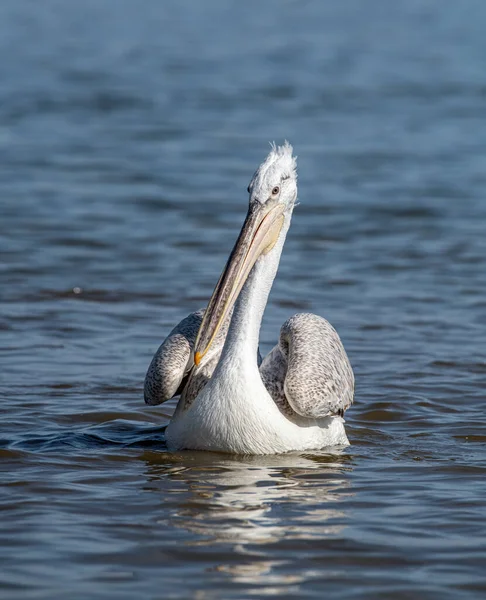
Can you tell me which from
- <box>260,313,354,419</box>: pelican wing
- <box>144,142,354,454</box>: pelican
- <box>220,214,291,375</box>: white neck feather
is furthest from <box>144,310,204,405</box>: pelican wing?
<box>260,313,354,419</box>: pelican wing

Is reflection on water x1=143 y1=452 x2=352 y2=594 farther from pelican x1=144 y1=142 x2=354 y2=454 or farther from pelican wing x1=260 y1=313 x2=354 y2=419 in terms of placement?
pelican wing x1=260 y1=313 x2=354 y2=419

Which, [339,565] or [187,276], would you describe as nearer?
[339,565]

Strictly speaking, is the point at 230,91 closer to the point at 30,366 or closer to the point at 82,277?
the point at 82,277

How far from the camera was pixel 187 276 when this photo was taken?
10.7 m

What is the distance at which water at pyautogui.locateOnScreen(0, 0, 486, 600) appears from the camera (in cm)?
488

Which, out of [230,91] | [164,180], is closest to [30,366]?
[164,180]

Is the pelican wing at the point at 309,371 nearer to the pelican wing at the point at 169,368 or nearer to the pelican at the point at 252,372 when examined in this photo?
→ the pelican at the point at 252,372

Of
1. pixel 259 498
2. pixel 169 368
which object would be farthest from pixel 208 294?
pixel 259 498

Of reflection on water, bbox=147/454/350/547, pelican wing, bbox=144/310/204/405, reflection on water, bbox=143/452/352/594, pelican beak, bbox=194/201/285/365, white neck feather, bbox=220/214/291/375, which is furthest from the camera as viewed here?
pelican wing, bbox=144/310/204/405

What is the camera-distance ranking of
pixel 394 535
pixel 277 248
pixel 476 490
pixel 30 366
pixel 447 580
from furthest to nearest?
pixel 30 366 → pixel 277 248 → pixel 476 490 → pixel 394 535 → pixel 447 580

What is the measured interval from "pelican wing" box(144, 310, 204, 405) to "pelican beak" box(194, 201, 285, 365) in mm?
313

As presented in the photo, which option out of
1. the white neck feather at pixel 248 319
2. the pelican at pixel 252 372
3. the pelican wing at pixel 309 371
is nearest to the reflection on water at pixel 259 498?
the pelican at pixel 252 372

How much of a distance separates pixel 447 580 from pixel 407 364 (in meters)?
3.86

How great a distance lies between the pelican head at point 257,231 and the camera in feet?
19.5
